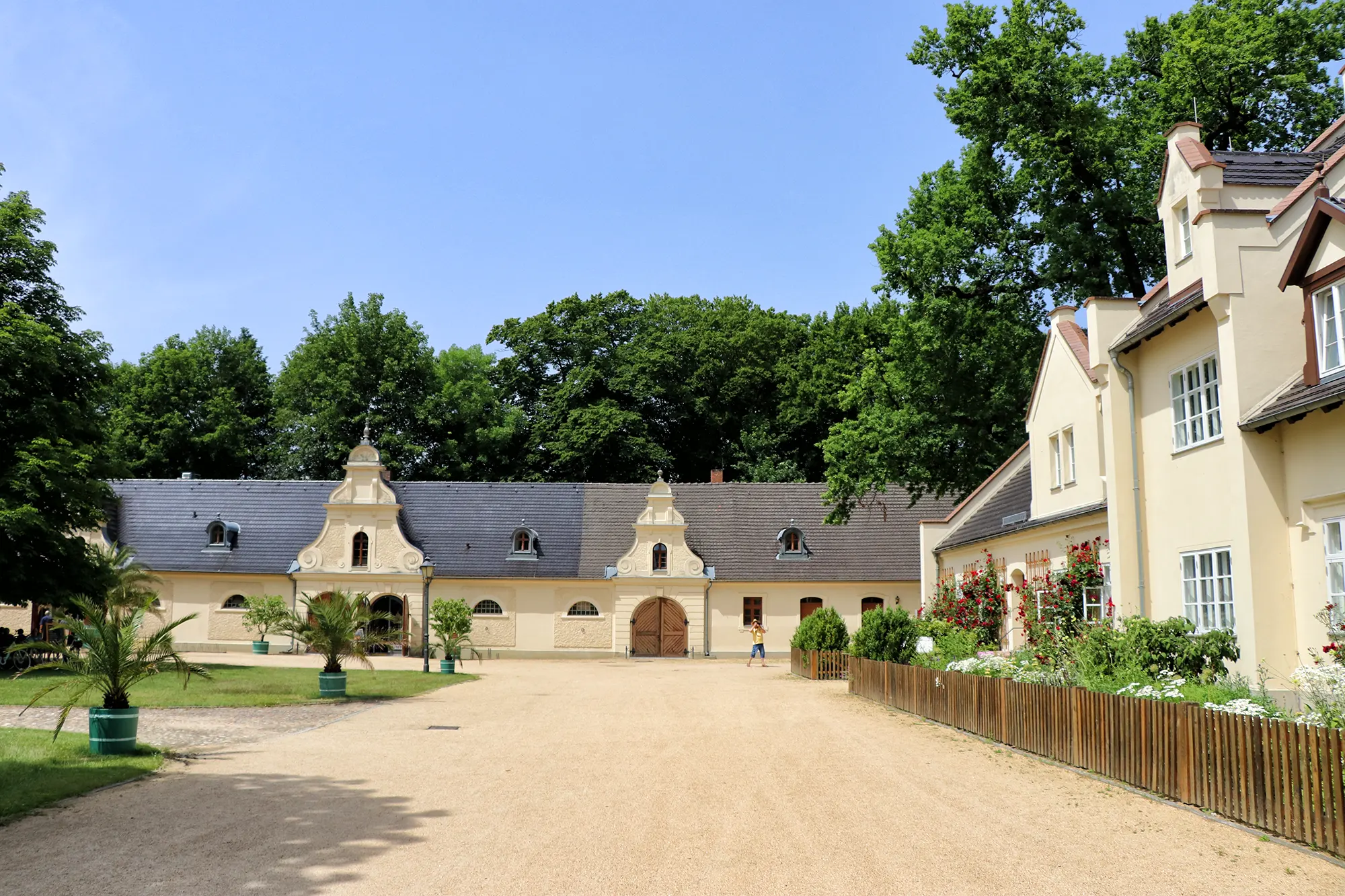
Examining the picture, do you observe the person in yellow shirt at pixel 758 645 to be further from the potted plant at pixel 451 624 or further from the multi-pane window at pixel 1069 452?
the multi-pane window at pixel 1069 452

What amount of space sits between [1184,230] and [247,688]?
65.9 feet

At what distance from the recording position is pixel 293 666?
105 ft

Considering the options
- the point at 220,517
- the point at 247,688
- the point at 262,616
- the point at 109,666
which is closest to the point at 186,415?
the point at 220,517

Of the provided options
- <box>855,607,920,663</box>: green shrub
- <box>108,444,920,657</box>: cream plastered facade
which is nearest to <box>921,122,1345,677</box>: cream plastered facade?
<box>855,607,920,663</box>: green shrub

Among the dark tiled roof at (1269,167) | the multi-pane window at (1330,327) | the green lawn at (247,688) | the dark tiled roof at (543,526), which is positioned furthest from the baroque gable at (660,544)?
the multi-pane window at (1330,327)

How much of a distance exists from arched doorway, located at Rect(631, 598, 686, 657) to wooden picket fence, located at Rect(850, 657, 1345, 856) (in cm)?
2655

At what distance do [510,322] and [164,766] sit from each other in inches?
1940

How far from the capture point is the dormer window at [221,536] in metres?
Result: 43.3

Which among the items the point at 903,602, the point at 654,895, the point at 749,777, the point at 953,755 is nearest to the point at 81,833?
the point at 654,895

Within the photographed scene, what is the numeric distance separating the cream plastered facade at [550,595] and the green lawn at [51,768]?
2781 centimetres

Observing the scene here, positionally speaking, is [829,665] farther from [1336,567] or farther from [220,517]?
[220,517]

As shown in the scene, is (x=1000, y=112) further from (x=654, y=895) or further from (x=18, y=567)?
(x=18, y=567)

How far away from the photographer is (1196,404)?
1568 centimetres

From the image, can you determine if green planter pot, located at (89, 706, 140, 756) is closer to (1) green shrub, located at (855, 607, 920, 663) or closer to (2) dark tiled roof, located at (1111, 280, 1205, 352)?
(2) dark tiled roof, located at (1111, 280, 1205, 352)
